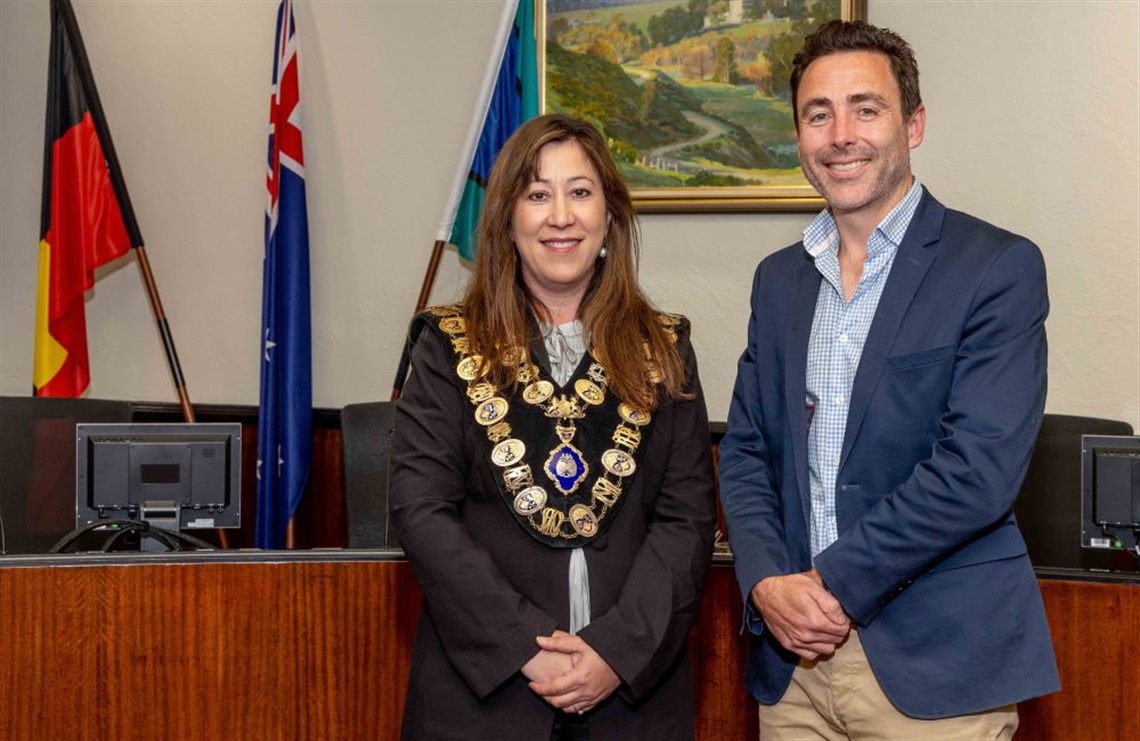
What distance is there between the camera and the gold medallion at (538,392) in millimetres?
2068

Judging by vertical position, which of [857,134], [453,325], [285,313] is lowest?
[453,325]

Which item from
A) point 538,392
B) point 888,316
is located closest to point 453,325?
point 538,392

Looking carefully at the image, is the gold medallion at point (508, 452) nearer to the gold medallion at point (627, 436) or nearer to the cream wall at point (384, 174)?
the gold medallion at point (627, 436)

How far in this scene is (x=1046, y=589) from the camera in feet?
8.00

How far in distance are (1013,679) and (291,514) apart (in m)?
3.22

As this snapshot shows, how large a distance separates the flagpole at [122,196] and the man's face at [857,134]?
3.36 metres

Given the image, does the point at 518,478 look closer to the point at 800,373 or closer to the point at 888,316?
the point at 800,373

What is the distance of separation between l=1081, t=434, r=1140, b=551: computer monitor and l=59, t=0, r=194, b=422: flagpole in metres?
3.33

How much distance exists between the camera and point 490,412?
6.74ft

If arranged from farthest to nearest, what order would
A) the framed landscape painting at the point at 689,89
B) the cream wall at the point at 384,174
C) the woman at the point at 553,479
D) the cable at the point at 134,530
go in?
the framed landscape painting at the point at 689,89 < the cream wall at the point at 384,174 < the cable at the point at 134,530 < the woman at the point at 553,479

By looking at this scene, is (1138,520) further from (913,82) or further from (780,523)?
(913,82)

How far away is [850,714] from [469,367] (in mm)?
832

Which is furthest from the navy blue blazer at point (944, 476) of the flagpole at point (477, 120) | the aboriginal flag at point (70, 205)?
the aboriginal flag at point (70, 205)

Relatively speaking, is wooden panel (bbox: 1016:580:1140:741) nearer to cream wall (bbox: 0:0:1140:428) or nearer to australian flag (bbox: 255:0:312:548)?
cream wall (bbox: 0:0:1140:428)
